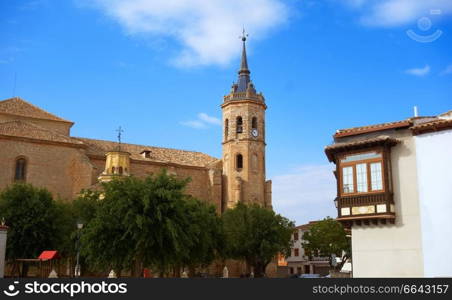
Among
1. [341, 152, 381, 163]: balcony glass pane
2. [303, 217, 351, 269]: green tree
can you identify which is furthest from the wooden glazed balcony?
[303, 217, 351, 269]: green tree

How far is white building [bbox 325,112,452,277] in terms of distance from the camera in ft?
62.5

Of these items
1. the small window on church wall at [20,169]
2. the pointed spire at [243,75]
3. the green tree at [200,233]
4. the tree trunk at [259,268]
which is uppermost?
the pointed spire at [243,75]

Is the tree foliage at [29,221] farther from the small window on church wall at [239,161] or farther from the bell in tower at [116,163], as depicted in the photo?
the small window on church wall at [239,161]

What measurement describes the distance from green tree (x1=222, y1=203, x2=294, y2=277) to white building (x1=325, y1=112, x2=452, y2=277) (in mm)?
25017

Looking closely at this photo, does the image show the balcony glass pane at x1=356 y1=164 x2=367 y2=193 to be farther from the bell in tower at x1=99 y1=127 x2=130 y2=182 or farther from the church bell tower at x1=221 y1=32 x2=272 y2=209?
the church bell tower at x1=221 y1=32 x2=272 y2=209

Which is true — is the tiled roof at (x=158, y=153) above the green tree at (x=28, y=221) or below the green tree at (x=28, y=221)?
above

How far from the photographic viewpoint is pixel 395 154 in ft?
67.1

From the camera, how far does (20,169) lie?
149ft

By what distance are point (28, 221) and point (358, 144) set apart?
75.1 ft

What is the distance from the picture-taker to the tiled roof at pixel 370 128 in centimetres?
2031

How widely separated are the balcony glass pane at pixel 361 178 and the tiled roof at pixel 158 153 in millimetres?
35643

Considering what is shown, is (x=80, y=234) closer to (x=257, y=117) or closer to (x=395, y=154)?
(x=395, y=154)

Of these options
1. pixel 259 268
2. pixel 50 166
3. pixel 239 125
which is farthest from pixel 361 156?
pixel 239 125

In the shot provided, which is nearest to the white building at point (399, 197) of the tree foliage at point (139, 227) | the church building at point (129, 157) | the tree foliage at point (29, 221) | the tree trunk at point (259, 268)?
the tree foliage at point (139, 227)
